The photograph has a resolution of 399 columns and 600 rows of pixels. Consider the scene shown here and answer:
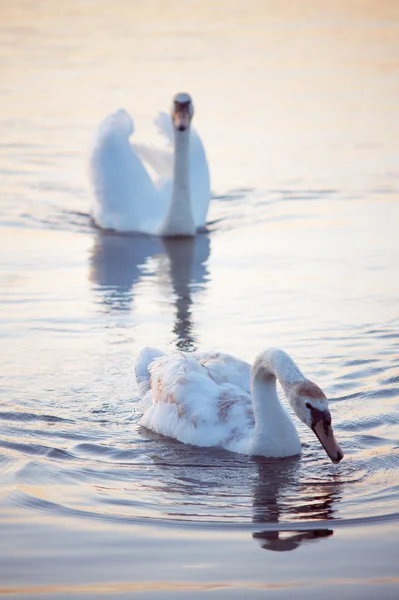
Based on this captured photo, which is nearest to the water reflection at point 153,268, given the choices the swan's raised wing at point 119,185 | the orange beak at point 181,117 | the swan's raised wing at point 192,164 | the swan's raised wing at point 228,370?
the swan's raised wing at point 119,185

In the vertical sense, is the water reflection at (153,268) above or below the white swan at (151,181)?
below

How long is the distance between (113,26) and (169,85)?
7974mm

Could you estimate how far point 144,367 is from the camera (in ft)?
30.7

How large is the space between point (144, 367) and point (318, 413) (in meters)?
2.15

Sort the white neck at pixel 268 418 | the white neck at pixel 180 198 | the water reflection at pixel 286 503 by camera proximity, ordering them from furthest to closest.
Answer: the white neck at pixel 180 198 → the white neck at pixel 268 418 → the water reflection at pixel 286 503

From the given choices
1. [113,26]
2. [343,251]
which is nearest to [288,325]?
[343,251]

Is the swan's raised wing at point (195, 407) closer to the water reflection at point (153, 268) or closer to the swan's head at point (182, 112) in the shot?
the water reflection at point (153, 268)

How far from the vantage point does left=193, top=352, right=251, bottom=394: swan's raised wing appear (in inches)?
349

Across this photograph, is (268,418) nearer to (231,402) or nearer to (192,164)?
(231,402)

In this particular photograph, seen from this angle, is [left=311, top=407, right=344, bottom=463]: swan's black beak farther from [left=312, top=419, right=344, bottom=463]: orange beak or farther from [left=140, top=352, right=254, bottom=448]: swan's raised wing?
[left=140, top=352, right=254, bottom=448]: swan's raised wing

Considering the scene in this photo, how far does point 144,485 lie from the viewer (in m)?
7.48

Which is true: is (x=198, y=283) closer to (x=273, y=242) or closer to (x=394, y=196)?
(x=273, y=242)

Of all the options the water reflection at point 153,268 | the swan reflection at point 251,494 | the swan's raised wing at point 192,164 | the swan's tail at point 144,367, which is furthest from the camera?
the swan's raised wing at point 192,164

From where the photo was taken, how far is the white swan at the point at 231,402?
755 cm
